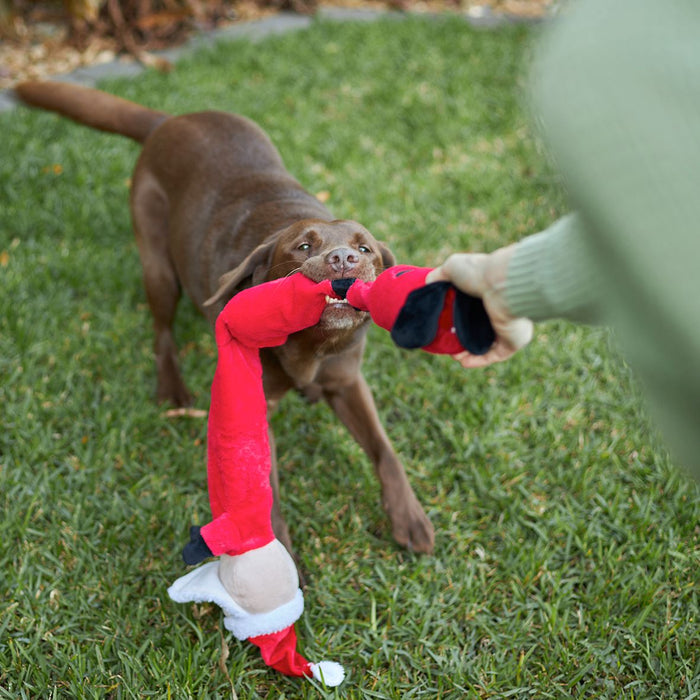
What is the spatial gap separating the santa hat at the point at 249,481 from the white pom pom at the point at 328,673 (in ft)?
0.42

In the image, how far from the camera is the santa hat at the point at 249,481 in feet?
6.52

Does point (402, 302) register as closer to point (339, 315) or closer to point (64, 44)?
point (339, 315)

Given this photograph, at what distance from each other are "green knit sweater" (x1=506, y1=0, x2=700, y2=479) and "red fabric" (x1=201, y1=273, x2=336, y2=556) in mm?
976

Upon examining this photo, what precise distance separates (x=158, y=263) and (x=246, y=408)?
1551 millimetres

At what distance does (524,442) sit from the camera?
120 inches

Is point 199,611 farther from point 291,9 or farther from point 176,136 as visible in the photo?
point 291,9

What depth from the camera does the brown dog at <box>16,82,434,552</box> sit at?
229 centimetres

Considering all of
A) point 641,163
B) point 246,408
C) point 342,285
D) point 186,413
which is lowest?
point 186,413

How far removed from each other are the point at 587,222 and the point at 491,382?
7.48 ft

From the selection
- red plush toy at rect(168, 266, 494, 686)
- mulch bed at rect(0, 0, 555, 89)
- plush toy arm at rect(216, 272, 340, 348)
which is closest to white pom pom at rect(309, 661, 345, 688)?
red plush toy at rect(168, 266, 494, 686)

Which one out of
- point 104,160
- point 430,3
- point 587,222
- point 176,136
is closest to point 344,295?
point 587,222

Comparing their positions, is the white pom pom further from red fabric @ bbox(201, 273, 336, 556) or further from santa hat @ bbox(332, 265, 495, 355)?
santa hat @ bbox(332, 265, 495, 355)

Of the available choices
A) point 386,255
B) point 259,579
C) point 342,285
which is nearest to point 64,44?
point 386,255

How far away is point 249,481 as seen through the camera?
2.00 metres
